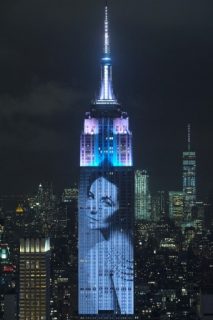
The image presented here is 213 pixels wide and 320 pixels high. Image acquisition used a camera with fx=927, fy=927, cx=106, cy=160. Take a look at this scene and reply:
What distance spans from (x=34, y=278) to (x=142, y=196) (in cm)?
214

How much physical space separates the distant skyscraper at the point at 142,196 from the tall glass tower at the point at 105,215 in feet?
0.48

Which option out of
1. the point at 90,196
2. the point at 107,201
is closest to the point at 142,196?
the point at 107,201

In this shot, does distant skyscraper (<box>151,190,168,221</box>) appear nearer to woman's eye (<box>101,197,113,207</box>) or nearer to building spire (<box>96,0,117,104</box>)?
woman's eye (<box>101,197,113,207</box>)

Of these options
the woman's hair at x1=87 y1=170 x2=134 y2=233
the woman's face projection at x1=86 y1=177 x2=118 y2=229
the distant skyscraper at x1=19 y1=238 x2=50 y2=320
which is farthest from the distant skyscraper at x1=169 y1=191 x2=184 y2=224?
the distant skyscraper at x1=19 y1=238 x2=50 y2=320

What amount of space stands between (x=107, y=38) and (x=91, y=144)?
1.94m

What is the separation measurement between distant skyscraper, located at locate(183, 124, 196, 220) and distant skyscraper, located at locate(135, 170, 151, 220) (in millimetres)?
579

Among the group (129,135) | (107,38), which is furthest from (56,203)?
(107,38)

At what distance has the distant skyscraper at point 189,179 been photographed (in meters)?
13.2

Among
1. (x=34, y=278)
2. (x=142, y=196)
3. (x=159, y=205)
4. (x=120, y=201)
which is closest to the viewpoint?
(x=34, y=278)

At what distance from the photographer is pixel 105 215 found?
1430cm

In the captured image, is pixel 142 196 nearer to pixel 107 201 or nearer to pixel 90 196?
pixel 107 201

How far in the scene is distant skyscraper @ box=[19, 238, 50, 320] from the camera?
13.3m

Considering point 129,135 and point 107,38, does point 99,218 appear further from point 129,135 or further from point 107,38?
point 107,38

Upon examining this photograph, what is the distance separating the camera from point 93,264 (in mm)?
14398
